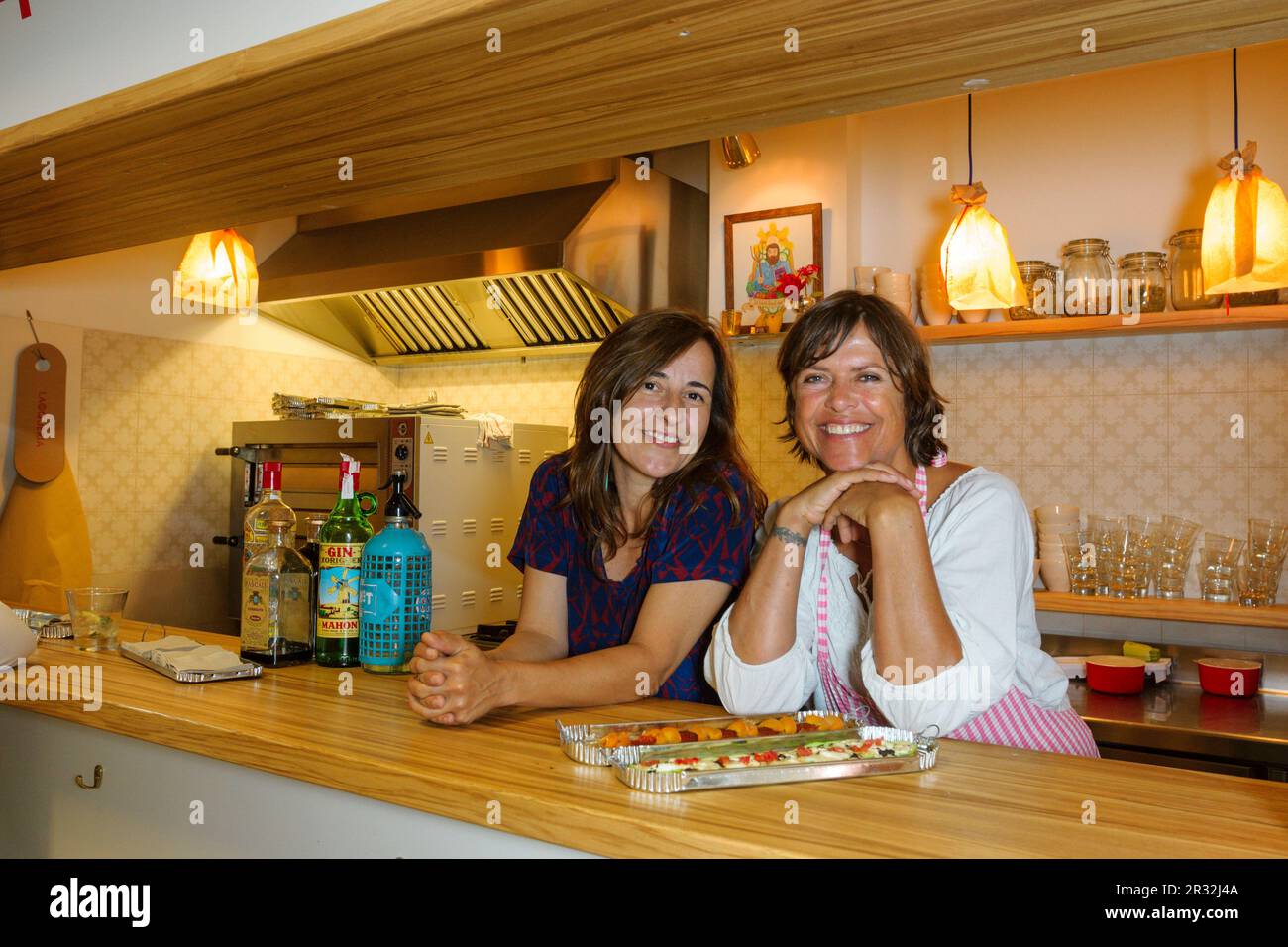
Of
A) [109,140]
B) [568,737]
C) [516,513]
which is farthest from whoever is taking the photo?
[516,513]

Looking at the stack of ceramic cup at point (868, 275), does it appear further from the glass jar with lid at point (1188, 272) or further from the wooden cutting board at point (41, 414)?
the wooden cutting board at point (41, 414)

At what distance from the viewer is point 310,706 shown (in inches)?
57.7

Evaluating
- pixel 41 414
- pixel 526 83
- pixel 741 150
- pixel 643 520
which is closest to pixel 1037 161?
pixel 741 150

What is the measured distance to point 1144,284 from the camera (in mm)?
2939

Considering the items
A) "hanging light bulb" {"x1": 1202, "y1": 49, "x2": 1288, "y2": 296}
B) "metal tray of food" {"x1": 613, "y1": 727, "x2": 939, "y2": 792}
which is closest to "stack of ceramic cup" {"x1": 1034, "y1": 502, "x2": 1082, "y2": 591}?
"hanging light bulb" {"x1": 1202, "y1": 49, "x2": 1288, "y2": 296}

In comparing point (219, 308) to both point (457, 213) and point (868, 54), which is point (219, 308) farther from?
point (868, 54)

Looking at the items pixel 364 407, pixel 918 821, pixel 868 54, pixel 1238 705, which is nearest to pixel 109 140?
pixel 868 54

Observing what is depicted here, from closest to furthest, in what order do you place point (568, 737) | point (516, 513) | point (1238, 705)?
point (568, 737) < point (1238, 705) < point (516, 513)

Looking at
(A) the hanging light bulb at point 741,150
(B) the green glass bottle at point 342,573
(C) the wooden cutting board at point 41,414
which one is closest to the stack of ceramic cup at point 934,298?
(A) the hanging light bulb at point 741,150

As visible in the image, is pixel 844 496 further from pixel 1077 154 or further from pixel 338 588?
pixel 1077 154

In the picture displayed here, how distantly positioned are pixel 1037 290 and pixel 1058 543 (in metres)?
0.77
